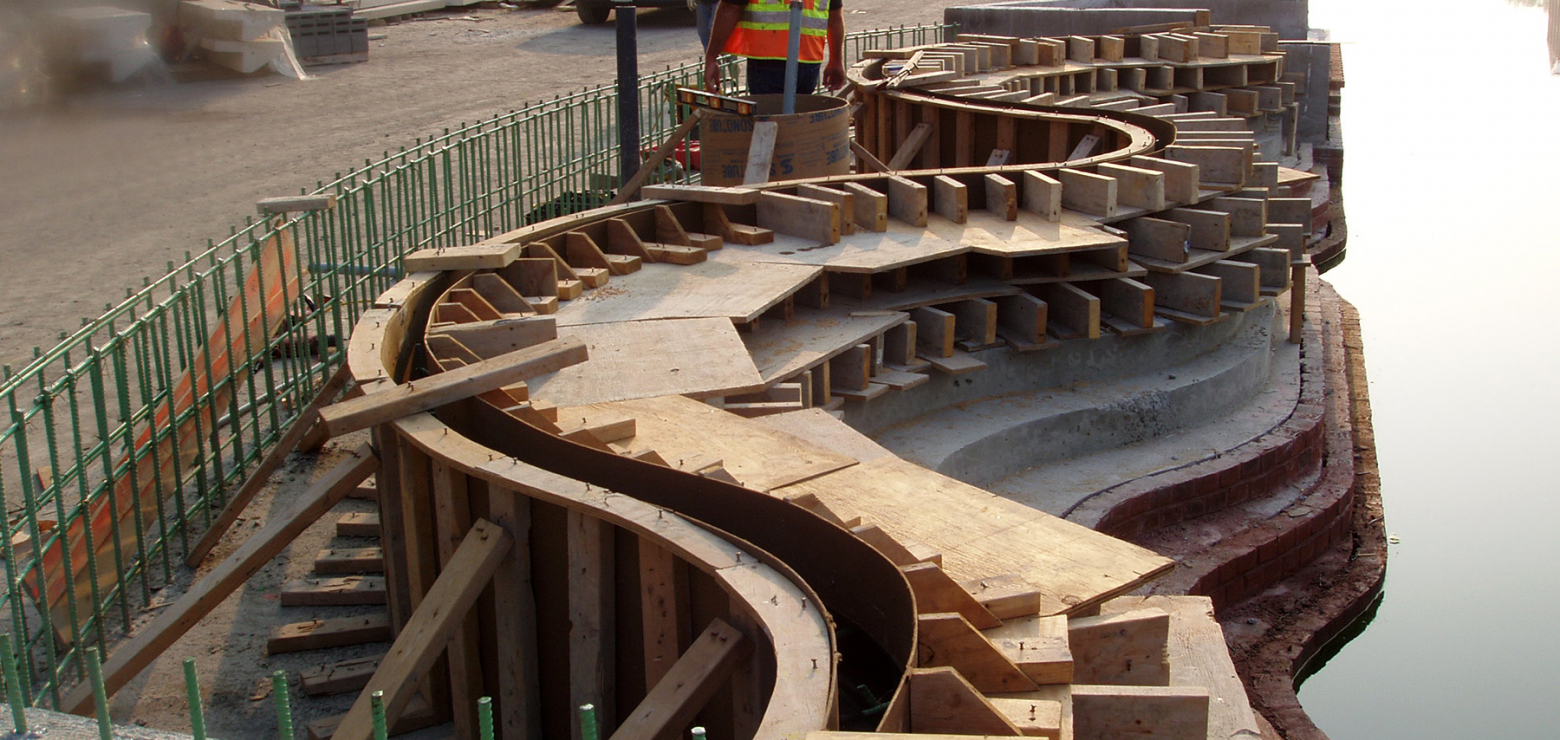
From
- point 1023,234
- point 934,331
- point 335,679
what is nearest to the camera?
point 335,679

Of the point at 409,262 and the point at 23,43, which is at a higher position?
the point at 23,43

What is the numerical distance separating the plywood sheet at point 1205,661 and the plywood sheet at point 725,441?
4.32 ft

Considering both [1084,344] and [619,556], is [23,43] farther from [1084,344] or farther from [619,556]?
[619,556]

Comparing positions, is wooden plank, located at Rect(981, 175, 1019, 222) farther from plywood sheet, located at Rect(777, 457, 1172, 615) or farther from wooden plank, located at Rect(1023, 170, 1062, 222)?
plywood sheet, located at Rect(777, 457, 1172, 615)

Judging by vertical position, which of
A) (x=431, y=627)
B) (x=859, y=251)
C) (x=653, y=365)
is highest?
(x=859, y=251)

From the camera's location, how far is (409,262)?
698 centimetres

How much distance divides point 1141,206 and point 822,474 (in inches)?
179

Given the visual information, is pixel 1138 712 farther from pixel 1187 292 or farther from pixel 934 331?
pixel 1187 292

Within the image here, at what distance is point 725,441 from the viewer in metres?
5.76

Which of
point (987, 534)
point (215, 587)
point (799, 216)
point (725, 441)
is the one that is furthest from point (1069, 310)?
point (215, 587)

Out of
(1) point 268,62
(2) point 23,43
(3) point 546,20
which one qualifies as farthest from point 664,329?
(3) point 546,20

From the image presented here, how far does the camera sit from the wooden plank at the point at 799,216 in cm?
846

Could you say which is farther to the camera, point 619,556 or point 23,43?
point 23,43

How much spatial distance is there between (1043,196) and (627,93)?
12.2 ft
